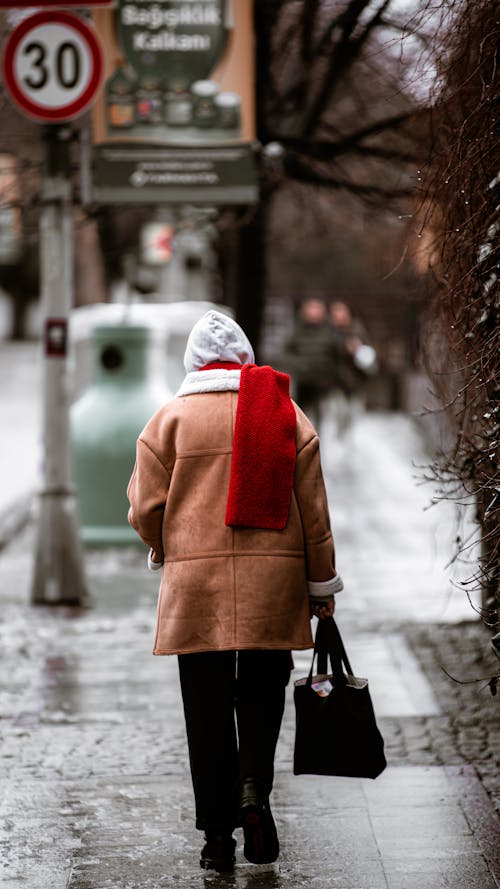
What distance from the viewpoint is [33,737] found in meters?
6.06

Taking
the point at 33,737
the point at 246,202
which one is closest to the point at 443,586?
the point at 246,202

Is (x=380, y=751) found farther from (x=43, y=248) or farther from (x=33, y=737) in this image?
(x=43, y=248)

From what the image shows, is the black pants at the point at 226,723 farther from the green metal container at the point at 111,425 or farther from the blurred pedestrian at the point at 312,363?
the blurred pedestrian at the point at 312,363

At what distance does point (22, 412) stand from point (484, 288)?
23.7 meters

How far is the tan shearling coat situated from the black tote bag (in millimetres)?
146

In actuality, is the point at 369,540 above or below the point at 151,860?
below

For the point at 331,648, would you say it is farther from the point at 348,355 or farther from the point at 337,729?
the point at 348,355

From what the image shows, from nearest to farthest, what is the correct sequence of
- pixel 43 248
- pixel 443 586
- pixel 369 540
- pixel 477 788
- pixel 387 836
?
1. pixel 387 836
2. pixel 477 788
3. pixel 43 248
4. pixel 443 586
5. pixel 369 540

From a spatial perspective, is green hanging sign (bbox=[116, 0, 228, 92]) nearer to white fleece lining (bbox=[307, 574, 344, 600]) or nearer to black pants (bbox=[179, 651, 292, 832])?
white fleece lining (bbox=[307, 574, 344, 600])

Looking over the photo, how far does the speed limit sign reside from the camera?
27.6 ft

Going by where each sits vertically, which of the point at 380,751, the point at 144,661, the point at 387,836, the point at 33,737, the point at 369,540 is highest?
the point at 380,751

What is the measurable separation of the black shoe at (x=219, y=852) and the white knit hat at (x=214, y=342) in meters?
1.42

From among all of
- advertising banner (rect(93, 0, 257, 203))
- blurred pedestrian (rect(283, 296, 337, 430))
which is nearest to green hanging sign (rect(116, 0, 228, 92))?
advertising banner (rect(93, 0, 257, 203))

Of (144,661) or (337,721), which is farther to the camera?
(144,661)
